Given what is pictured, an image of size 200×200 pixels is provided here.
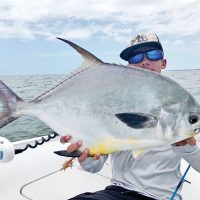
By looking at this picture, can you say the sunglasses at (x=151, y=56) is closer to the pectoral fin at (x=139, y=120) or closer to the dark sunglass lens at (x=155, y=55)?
the dark sunglass lens at (x=155, y=55)

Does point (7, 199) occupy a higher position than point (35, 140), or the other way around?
point (35, 140)

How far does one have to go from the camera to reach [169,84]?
5.11 ft

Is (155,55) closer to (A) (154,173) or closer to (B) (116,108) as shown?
(A) (154,173)

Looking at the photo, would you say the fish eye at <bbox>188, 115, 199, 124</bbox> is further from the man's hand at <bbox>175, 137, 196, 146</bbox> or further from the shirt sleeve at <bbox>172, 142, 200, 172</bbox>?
the shirt sleeve at <bbox>172, 142, 200, 172</bbox>

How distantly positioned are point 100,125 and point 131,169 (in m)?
1.03

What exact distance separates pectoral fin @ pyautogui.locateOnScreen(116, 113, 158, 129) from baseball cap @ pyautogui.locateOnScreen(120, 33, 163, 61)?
3.38 ft

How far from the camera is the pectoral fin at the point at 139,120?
1463 millimetres

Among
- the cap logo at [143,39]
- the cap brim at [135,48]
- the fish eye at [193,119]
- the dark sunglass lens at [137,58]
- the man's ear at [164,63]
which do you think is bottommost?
the fish eye at [193,119]

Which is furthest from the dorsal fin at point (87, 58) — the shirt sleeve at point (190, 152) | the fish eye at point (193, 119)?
the shirt sleeve at point (190, 152)

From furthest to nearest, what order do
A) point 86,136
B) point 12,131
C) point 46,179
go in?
point 12,131, point 46,179, point 86,136

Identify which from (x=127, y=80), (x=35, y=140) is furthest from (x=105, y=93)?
(x=35, y=140)

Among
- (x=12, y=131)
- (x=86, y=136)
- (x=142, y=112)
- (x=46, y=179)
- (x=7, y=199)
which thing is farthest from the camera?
(x=12, y=131)

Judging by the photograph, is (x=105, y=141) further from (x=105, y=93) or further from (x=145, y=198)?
(x=145, y=198)

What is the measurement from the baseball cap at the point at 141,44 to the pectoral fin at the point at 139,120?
1.03m
